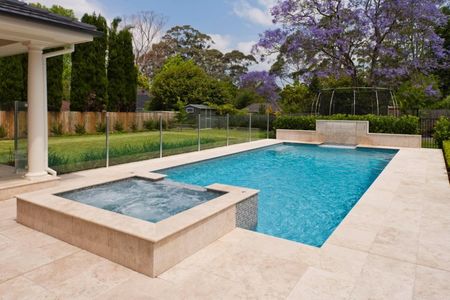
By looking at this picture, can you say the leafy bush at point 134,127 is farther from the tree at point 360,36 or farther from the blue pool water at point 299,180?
the tree at point 360,36

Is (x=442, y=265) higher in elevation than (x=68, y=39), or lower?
lower

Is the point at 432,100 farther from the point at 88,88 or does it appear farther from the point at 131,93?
the point at 88,88

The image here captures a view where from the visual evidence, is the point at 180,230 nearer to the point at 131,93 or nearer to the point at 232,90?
the point at 131,93

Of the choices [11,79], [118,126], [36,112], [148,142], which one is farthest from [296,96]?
[36,112]

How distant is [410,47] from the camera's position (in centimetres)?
1966

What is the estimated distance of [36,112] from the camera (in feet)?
19.2

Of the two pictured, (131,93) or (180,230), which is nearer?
(180,230)

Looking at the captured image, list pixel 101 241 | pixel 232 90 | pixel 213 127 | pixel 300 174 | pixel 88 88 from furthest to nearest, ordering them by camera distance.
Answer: pixel 232 90
pixel 88 88
pixel 213 127
pixel 300 174
pixel 101 241

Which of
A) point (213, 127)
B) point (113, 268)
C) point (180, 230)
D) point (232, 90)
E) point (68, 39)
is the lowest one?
point (113, 268)

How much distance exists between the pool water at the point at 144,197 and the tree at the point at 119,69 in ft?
53.6

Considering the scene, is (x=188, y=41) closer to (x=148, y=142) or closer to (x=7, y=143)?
(x=148, y=142)

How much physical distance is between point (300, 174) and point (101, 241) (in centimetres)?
650

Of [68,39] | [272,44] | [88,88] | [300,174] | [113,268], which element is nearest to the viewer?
[113,268]

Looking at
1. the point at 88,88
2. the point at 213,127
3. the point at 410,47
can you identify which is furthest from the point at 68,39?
the point at 410,47
